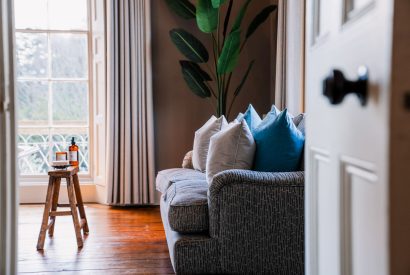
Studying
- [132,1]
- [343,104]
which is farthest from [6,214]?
[132,1]

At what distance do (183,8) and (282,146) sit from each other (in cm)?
230

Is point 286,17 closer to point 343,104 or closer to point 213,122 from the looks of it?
point 213,122

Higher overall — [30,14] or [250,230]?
[30,14]

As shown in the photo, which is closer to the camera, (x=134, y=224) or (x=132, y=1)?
(x=134, y=224)

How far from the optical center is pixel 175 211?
202 centimetres

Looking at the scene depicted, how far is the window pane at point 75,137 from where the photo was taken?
4.44 meters

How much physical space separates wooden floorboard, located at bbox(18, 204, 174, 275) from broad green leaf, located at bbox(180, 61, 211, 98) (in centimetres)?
120

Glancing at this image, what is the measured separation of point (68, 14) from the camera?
14.3 ft

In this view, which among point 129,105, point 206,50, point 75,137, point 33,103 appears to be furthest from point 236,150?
point 33,103

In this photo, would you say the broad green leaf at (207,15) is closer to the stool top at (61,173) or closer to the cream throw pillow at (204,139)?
the cream throw pillow at (204,139)

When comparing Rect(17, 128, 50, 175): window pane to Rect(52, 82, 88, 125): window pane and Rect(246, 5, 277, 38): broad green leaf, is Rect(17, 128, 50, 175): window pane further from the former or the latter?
Rect(246, 5, 277, 38): broad green leaf

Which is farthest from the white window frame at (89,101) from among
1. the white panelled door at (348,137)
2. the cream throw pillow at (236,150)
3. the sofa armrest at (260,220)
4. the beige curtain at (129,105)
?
the white panelled door at (348,137)

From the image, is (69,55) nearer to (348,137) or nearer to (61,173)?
(61,173)

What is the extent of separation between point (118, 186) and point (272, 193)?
2.46 meters
